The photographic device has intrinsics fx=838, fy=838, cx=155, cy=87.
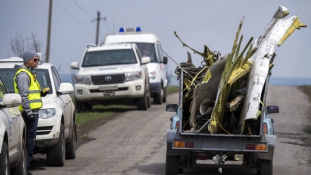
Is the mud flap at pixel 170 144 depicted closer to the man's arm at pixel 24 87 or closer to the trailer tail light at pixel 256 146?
the trailer tail light at pixel 256 146

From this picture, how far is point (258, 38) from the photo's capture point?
42.1ft

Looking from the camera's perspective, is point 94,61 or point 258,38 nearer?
point 258,38

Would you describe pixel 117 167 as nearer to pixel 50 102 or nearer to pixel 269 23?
pixel 50 102

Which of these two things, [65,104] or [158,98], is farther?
[158,98]

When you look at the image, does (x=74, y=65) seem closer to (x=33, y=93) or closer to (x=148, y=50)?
(x=148, y=50)

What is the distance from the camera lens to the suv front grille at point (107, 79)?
26.8 metres

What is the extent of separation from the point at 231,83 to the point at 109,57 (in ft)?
54.2

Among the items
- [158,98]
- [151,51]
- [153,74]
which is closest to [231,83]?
[153,74]

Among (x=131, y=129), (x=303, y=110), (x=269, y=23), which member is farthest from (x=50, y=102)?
(x=303, y=110)

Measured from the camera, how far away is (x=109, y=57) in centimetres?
2756

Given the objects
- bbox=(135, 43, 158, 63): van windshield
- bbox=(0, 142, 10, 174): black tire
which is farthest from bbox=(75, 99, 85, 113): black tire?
bbox=(0, 142, 10, 174): black tire

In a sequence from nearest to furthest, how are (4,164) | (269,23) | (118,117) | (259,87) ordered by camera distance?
(4,164), (259,87), (269,23), (118,117)

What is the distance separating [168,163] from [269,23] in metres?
2.73

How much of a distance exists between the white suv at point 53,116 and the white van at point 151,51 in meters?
14.4
